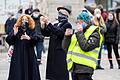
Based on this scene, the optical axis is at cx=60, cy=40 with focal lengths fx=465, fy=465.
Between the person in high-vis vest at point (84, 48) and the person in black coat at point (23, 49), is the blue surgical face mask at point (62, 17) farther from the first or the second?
the person in high-vis vest at point (84, 48)

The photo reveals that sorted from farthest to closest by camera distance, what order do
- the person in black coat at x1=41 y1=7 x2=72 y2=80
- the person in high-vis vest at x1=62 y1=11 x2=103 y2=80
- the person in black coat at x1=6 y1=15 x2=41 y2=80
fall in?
the person in black coat at x1=41 y1=7 x2=72 y2=80 → the person in black coat at x1=6 y1=15 x2=41 y2=80 → the person in high-vis vest at x1=62 y1=11 x2=103 y2=80

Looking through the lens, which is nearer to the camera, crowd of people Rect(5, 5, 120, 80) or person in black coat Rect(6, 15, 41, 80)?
crowd of people Rect(5, 5, 120, 80)

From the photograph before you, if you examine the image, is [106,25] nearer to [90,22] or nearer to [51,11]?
[90,22]

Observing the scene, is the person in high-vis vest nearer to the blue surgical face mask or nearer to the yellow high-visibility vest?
the yellow high-visibility vest

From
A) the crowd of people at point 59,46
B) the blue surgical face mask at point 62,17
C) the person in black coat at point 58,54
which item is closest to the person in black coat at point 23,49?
the crowd of people at point 59,46

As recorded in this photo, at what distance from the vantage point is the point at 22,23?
8.93 metres

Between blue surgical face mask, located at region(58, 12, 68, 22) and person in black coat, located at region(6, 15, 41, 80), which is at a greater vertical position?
blue surgical face mask, located at region(58, 12, 68, 22)

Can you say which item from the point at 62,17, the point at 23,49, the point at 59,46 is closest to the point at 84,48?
the point at 23,49

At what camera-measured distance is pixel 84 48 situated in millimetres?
7359

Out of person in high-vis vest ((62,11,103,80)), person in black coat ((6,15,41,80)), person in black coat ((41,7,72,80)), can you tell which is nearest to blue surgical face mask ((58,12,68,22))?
person in black coat ((41,7,72,80))

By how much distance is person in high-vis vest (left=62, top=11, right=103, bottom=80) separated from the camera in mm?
7395

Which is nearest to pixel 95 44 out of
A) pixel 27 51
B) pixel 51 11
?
pixel 27 51

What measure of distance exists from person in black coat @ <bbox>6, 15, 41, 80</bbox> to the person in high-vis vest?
4.76 feet

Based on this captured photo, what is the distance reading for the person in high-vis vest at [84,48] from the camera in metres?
7.39
